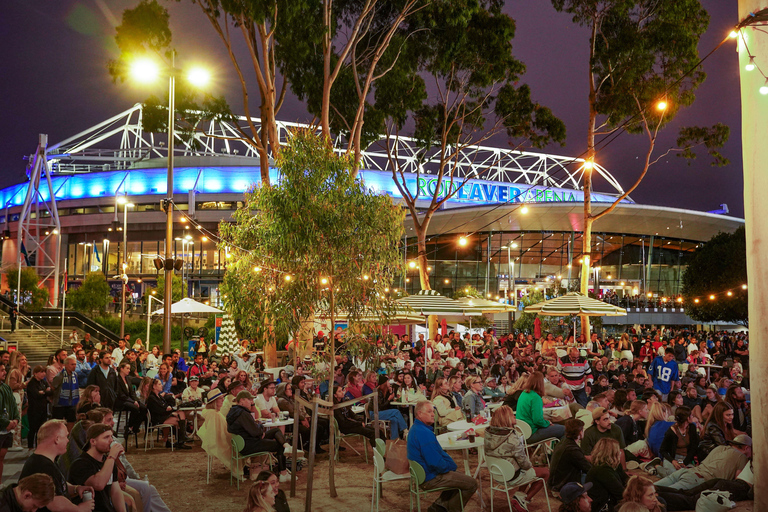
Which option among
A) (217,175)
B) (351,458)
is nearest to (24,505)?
(351,458)

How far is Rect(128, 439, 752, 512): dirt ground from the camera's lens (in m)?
7.31

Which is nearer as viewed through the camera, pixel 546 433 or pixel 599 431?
pixel 599 431

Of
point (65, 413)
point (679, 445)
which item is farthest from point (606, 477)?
point (65, 413)

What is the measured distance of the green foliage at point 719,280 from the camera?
40.9m

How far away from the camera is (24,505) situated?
13.6 feet

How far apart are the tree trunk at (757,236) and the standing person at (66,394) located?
31.7ft

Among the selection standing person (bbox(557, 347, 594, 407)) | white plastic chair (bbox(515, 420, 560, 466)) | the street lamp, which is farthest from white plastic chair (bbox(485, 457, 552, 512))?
the street lamp

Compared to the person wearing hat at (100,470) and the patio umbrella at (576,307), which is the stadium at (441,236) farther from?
the person wearing hat at (100,470)

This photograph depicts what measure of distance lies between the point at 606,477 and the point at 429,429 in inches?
69.4

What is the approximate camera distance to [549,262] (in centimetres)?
5438

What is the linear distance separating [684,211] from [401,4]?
38778mm

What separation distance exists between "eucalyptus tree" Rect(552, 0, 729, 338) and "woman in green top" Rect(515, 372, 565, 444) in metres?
14.7

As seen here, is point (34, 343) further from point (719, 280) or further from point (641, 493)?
point (719, 280)

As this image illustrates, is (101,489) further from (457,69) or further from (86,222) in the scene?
(86,222)
